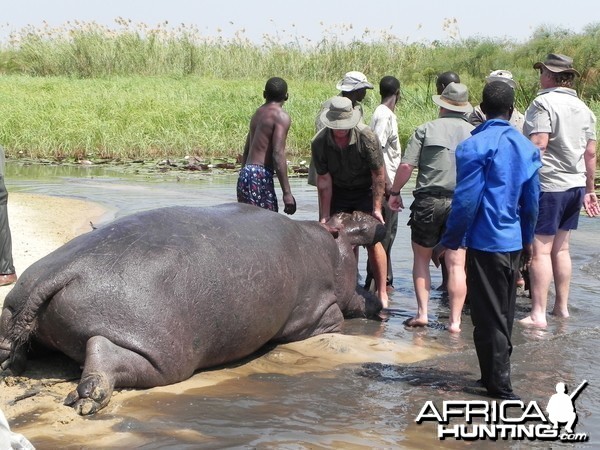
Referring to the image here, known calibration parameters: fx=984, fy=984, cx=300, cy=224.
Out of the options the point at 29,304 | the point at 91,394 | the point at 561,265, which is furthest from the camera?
the point at 561,265

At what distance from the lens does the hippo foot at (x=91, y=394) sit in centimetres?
482

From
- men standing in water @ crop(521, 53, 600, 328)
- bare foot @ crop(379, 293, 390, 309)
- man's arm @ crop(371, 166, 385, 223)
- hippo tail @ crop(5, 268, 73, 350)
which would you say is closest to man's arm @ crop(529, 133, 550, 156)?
men standing in water @ crop(521, 53, 600, 328)

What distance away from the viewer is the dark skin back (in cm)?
815

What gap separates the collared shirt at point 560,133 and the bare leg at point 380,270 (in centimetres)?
144

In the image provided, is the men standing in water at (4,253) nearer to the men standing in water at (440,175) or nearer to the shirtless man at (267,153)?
the shirtless man at (267,153)

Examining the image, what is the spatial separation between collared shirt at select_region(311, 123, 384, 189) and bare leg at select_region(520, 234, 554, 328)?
1351 mm

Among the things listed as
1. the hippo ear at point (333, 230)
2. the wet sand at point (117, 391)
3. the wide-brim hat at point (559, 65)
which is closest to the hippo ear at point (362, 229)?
the hippo ear at point (333, 230)

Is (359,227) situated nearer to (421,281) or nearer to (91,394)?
(421,281)

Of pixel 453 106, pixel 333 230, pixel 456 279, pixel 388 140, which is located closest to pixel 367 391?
pixel 456 279

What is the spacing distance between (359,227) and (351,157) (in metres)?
0.55

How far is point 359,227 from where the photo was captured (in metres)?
7.68

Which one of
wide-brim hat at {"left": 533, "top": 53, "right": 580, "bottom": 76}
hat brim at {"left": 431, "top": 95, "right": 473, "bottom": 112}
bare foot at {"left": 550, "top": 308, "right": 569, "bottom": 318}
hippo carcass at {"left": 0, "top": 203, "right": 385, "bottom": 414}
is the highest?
wide-brim hat at {"left": 533, "top": 53, "right": 580, "bottom": 76}

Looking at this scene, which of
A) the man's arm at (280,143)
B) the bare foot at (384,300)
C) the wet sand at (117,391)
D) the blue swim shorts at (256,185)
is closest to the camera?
the wet sand at (117,391)

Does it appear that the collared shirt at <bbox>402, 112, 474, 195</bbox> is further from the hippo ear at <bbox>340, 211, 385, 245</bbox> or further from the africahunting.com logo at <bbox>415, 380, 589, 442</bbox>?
the africahunting.com logo at <bbox>415, 380, 589, 442</bbox>
